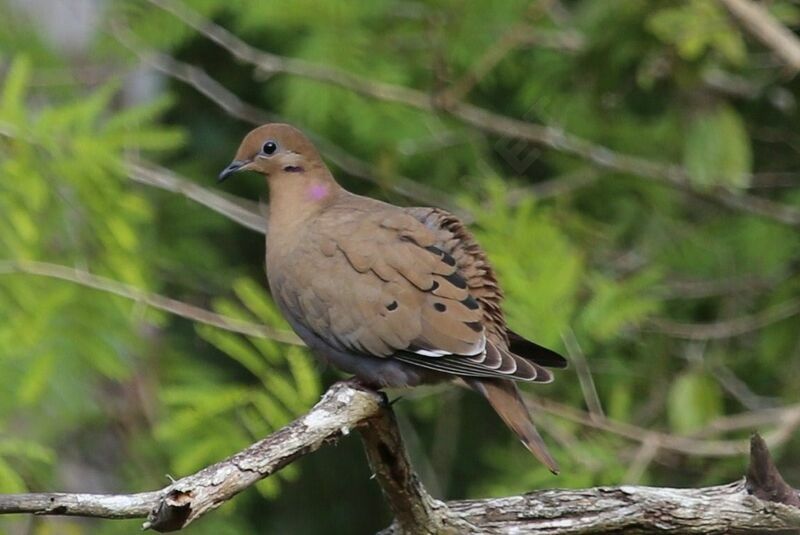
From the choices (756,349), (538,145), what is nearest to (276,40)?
(538,145)

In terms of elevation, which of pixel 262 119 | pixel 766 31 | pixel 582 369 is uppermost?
pixel 262 119

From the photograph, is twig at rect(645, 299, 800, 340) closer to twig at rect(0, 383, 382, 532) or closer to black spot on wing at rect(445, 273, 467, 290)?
black spot on wing at rect(445, 273, 467, 290)

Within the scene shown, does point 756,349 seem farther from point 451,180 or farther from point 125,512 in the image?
point 125,512

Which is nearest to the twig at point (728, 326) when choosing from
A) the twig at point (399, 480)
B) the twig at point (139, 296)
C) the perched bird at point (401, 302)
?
the twig at point (139, 296)

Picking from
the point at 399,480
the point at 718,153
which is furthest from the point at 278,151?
the point at 718,153

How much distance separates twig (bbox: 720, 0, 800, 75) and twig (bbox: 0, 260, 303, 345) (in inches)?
77.4

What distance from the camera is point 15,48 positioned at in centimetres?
753

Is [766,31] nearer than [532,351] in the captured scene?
No

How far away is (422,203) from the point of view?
20.8 feet

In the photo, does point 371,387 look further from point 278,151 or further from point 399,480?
point 278,151

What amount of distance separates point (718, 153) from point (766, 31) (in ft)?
1.61

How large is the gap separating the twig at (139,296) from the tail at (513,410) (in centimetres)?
152

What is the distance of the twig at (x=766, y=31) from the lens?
556cm

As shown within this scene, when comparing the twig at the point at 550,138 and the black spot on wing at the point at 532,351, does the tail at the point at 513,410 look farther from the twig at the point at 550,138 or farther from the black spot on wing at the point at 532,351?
the twig at the point at 550,138
